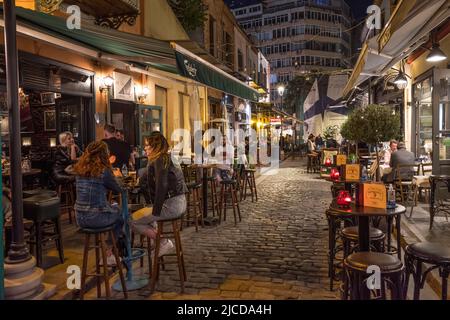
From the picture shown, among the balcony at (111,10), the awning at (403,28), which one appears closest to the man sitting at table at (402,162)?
the awning at (403,28)

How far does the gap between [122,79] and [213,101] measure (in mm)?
9864

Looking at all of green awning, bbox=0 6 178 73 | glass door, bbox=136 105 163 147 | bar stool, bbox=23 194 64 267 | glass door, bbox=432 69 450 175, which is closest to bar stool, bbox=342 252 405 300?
bar stool, bbox=23 194 64 267

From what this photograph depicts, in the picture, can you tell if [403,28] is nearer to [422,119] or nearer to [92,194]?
[92,194]

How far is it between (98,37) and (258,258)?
4194 mm

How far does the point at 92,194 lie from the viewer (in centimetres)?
469

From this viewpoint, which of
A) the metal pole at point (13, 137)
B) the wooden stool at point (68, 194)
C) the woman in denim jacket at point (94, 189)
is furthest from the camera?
the wooden stool at point (68, 194)

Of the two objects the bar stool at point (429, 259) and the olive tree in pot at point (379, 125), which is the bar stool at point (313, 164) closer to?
the olive tree in pot at point (379, 125)

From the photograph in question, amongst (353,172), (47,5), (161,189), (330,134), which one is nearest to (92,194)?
(161,189)

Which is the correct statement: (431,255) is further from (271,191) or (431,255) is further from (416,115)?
(416,115)

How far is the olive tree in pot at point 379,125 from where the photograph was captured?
959 centimetres

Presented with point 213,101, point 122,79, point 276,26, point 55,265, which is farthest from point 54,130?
point 276,26

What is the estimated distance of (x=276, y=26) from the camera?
81.4 meters

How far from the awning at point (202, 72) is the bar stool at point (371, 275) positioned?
3783 millimetres

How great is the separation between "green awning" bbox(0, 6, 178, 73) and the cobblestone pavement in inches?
126
